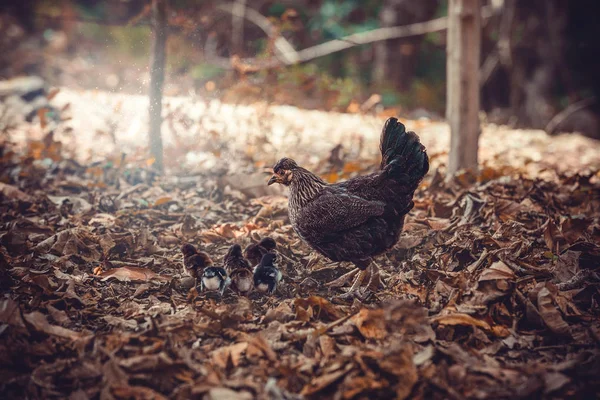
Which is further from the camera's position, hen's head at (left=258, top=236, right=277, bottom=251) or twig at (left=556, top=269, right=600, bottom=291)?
hen's head at (left=258, top=236, right=277, bottom=251)

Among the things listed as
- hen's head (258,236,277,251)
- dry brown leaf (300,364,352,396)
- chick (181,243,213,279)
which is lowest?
dry brown leaf (300,364,352,396)

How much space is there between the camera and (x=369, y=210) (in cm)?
390

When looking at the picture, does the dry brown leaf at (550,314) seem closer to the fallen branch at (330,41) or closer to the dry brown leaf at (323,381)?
the dry brown leaf at (323,381)

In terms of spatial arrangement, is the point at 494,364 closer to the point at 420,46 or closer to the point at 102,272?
the point at 102,272

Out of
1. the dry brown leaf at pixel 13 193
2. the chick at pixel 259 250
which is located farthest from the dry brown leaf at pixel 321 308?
the dry brown leaf at pixel 13 193

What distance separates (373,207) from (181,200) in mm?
2416

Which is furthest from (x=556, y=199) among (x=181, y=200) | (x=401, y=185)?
(x=181, y=200)

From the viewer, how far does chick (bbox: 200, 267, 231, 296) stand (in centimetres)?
367

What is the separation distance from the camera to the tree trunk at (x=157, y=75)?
19.0 ft

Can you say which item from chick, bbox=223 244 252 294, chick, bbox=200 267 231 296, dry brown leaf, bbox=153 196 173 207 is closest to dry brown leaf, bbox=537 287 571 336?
chick, bbox=223 244 252 294

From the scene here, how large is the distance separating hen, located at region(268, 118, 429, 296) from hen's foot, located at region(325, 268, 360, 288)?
129mm

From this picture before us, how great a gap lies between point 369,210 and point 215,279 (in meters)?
1.26

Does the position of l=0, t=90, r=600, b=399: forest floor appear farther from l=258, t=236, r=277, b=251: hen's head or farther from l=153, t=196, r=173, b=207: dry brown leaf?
l=258, t=236, r=277, b=251: hen's head

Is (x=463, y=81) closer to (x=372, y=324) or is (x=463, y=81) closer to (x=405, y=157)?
(x=405, y=157)
